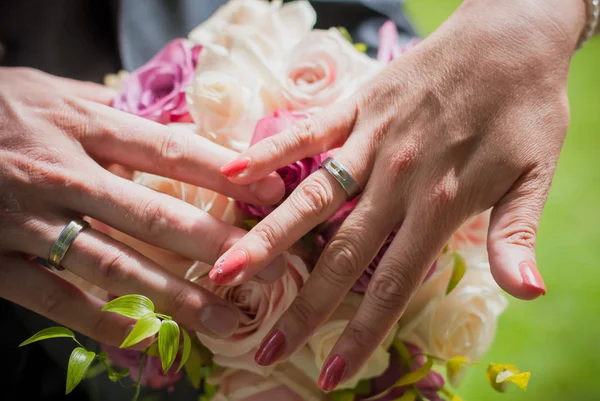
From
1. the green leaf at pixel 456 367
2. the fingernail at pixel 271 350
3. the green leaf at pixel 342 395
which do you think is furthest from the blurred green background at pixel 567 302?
the fingernail at pixel 271 350

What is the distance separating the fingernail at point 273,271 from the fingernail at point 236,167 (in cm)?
11

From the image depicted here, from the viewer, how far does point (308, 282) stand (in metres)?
0.60

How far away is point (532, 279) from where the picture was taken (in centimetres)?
52

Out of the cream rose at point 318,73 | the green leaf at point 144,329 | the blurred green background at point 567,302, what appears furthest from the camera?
the blurred green background at point 567,302

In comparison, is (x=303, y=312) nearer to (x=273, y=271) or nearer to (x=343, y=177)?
(x=273, y=271)

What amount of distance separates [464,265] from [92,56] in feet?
2.57

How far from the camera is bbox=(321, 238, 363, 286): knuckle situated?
0.59 metres

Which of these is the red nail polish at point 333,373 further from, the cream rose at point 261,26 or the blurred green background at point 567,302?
the blurred green background at point 567,302

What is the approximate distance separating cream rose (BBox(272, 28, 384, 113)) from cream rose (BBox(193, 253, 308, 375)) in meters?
0.20

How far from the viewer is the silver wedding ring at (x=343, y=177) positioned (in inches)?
24.4

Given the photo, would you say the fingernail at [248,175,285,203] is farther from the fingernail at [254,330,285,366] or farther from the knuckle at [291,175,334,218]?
the fingernail at [254,330,285,366]

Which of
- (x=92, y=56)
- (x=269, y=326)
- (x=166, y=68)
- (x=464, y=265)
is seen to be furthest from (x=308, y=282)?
(x=92, y=56)

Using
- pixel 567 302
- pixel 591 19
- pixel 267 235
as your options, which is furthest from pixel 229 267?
pixel 567 302

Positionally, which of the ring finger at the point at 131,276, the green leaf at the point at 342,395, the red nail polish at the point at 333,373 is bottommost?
the green leaf at the point at 342,395
